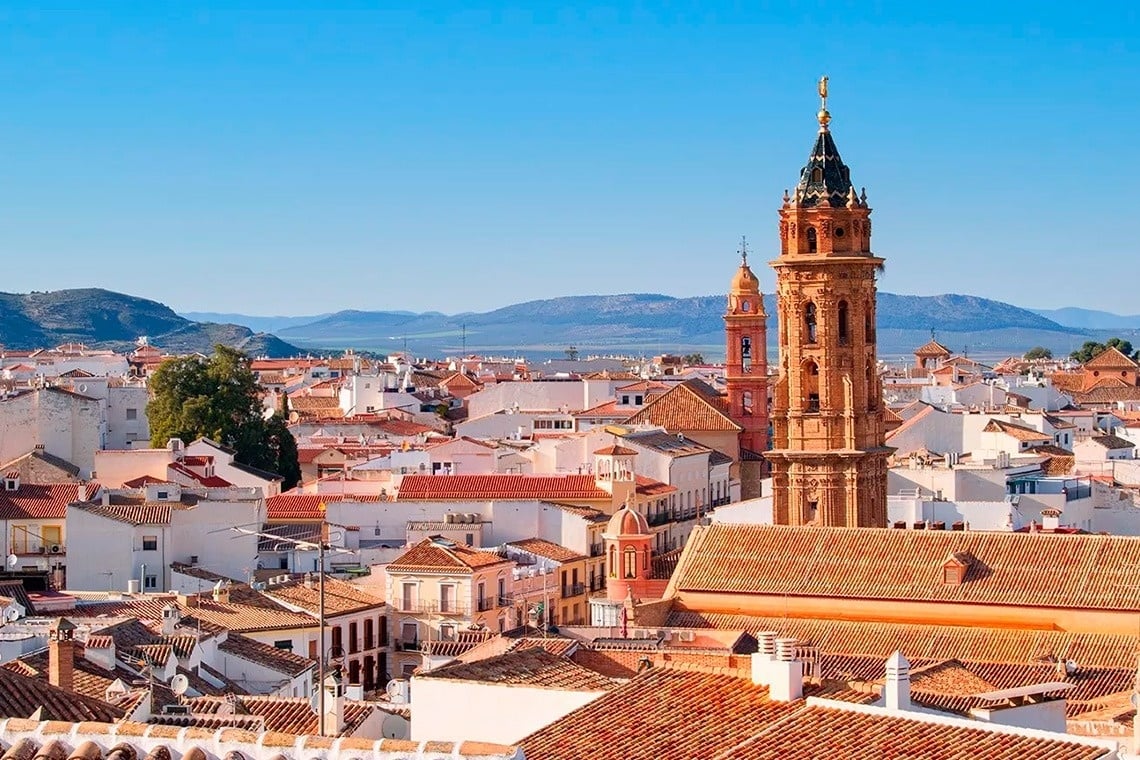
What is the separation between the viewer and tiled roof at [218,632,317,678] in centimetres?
3997

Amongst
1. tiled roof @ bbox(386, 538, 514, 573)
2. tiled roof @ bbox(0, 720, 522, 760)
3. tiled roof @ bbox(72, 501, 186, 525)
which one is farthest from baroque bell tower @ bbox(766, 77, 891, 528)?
tiled roof @ bbox(0, 720, 522, 760)

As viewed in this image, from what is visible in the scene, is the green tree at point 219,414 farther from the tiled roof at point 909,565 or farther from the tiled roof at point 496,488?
the tiled roof at point 909,565

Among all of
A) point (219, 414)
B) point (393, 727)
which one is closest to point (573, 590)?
point (219, 414)

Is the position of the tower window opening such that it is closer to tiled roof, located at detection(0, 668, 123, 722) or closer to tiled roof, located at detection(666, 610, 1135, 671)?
tiled roof, located at detection(666, 610, 1135, 671)

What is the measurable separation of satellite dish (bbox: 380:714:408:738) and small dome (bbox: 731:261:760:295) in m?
59.9

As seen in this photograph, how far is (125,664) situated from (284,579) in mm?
18284

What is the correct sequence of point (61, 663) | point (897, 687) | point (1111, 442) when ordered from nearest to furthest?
point (897, 687) < point (61, 663) < point (1111, 442)

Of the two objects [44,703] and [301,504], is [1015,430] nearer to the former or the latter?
[301,504]

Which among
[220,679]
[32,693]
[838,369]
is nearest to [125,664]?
[220,679]

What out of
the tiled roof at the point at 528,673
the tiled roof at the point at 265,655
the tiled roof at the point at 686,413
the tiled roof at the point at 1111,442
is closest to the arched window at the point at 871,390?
the tiled roof at the point at 265,655

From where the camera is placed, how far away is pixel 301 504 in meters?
64.4

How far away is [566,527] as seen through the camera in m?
61.3

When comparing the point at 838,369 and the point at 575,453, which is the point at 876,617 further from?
the point at 575,453

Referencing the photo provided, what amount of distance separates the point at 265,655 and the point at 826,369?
63.1 feet
